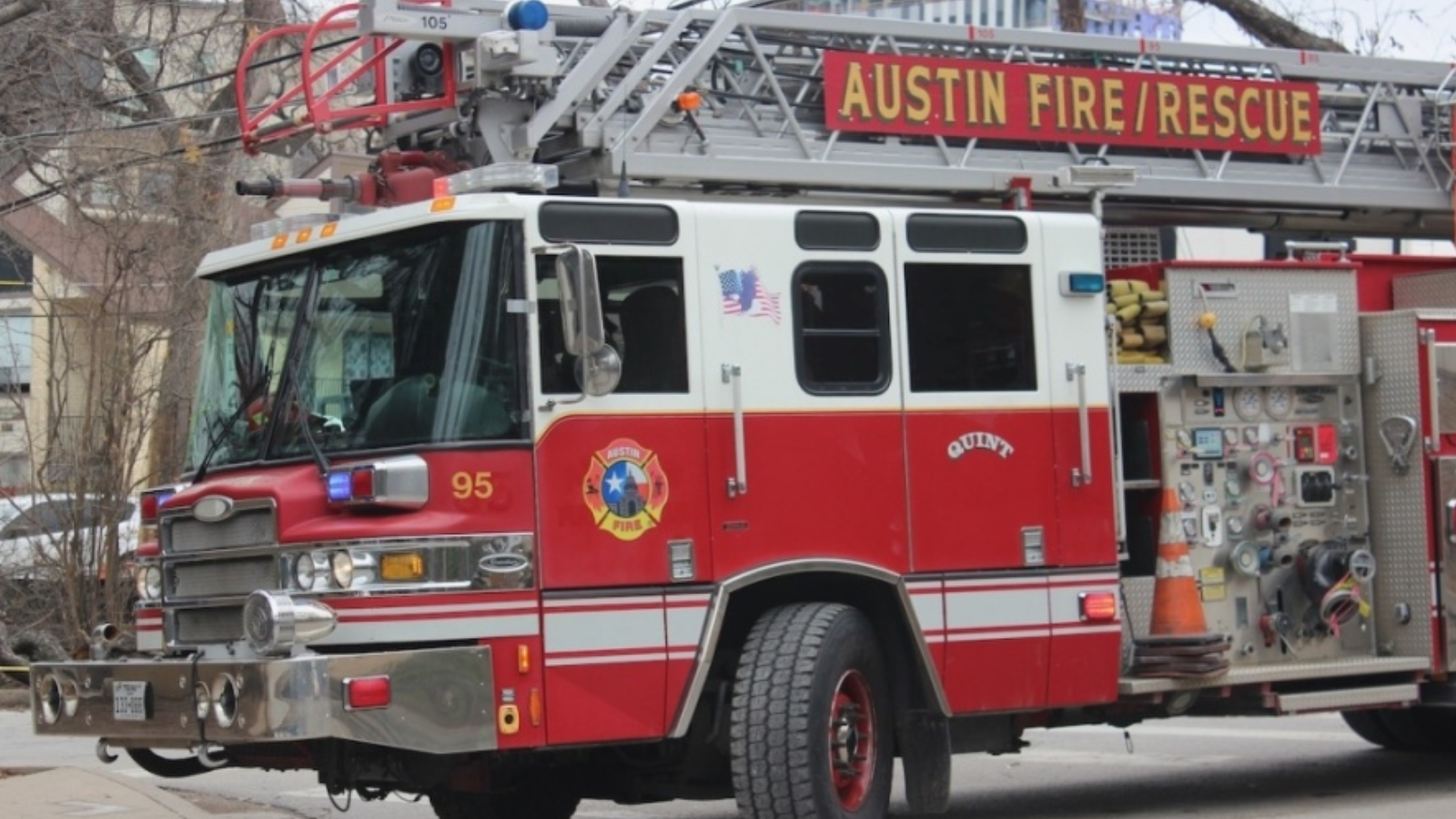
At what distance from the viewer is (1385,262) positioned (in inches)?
458

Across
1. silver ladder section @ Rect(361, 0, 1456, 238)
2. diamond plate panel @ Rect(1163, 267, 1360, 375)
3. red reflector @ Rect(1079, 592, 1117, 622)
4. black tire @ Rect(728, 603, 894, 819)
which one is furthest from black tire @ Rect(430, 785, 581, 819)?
diamond plate panel @ Rect(1163, 267, 1360, 375)

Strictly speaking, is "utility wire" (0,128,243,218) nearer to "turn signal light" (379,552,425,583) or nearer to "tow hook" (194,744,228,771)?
"tow hook" (194,744,228,771)

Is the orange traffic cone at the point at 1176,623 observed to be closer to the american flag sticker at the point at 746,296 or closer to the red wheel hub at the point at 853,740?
the red wheel hub at the point at 853,740

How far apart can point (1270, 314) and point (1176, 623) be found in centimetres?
173

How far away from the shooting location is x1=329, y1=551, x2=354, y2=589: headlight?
27.1ft

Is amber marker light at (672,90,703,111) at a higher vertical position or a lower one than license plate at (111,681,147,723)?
higher

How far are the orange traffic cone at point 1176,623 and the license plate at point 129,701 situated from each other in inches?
174

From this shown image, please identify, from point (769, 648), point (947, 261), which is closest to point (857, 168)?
point (947, 261)

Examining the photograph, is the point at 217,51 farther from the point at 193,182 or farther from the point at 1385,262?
the point at 1385,262

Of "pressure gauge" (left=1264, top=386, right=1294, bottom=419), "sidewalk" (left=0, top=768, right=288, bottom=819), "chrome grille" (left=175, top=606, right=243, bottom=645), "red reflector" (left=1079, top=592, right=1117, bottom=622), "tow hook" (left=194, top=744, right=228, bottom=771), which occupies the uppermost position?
"pressure gauge" (left=1264, top=386, right=1294, bottom=419)

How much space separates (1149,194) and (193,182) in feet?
40.9

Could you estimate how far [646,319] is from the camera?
29.4 feet

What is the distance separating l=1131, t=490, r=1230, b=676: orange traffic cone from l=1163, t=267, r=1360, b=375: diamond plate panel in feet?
2.57

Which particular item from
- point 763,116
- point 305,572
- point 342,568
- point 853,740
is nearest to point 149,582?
point 305,572
